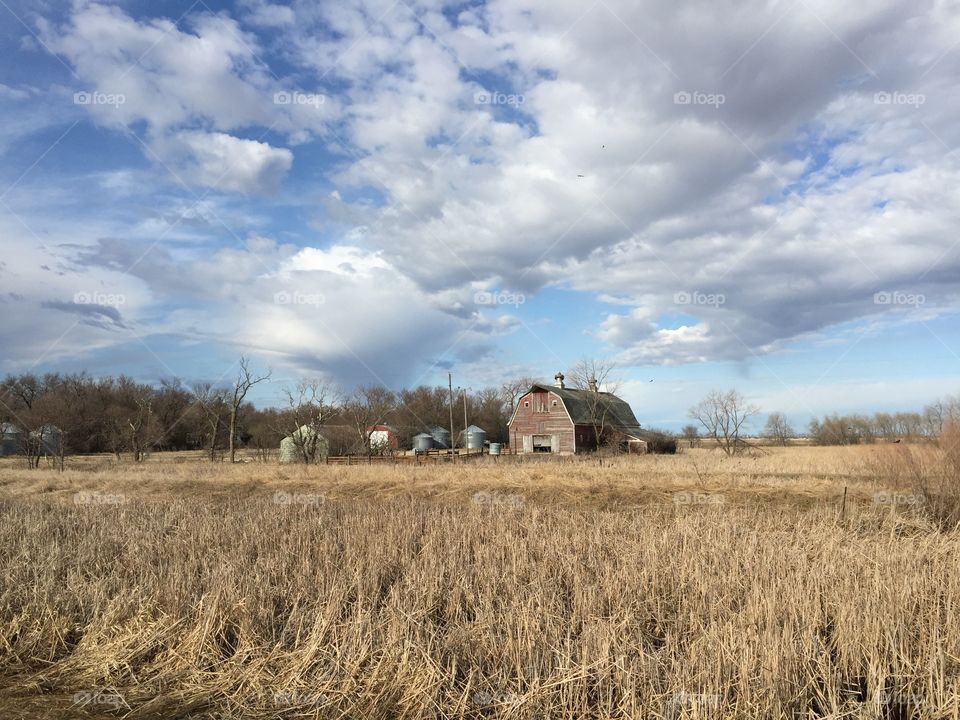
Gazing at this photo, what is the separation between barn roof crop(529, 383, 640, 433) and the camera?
55.9 m

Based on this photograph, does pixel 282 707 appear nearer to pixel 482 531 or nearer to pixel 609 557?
pixel 609 557

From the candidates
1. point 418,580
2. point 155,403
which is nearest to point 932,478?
point 418,580

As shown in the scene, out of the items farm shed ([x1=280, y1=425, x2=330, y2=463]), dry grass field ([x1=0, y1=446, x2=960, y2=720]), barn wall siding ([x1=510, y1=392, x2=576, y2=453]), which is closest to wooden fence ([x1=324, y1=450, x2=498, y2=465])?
farm shed ([x1=280, y1=425, x2=330, y2=463])

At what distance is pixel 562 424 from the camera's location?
5488 centimetres

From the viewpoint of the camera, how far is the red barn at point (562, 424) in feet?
180

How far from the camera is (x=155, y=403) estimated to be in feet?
277

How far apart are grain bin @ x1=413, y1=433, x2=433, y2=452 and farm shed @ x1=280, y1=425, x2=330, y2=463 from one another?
1938 cm

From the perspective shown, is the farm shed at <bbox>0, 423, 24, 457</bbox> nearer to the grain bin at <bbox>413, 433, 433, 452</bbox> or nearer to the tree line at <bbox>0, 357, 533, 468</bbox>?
the tree line at <bbox>0, 357, 533, 468</bbox>

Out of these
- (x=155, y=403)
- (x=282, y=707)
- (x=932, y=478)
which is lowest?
(x=282, y=707)

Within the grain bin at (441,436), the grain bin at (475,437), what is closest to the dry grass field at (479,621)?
the grain bin at (475,437)

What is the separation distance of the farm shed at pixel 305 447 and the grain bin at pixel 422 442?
63.6 ft

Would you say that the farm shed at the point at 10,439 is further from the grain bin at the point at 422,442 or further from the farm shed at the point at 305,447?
the grain bin at the point at 422,442

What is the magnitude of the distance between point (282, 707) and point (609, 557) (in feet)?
19.8

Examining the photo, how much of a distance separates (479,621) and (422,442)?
237 ft
